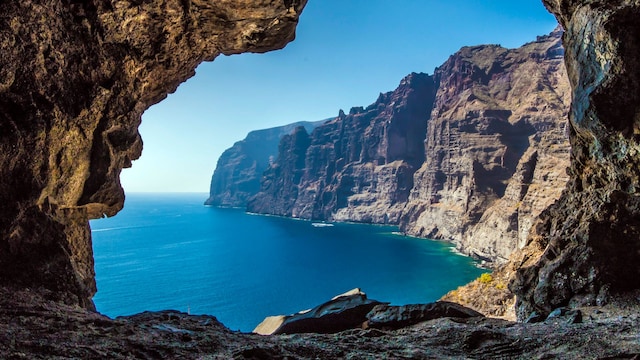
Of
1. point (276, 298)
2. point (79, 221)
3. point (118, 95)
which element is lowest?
point (276, 298)

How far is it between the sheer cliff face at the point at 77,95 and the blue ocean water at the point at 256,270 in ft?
146

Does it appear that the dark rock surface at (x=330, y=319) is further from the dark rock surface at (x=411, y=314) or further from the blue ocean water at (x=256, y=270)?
the blue ocean water at (x=256, y=270)

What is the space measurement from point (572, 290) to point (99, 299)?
68657 millimetres

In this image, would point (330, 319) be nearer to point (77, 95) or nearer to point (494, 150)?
point (77, 95)

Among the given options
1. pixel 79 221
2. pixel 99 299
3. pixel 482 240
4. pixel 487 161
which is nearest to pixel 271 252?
pixel 99 299

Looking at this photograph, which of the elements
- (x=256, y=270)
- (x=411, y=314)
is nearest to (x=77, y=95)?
(x=411, y=314)

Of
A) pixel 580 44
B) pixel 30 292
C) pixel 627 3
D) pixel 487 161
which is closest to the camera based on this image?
pixel 30 292

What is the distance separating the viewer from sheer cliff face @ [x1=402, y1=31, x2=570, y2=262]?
87.1 m

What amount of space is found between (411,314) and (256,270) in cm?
7665

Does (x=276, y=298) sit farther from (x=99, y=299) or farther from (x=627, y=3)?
(x=627, y=3)

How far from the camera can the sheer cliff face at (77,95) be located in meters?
8.29

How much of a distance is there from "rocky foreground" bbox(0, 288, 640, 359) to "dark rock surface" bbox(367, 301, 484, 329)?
82.5 inches

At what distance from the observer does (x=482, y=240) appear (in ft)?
327

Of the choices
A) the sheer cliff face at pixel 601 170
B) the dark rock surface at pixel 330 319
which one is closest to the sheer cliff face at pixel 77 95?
the dark rock surface at pixel 330 319
